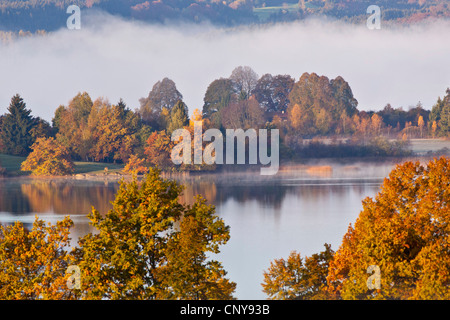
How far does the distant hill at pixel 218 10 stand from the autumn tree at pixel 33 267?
59514 millimetres

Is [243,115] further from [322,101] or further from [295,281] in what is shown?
[295,281]

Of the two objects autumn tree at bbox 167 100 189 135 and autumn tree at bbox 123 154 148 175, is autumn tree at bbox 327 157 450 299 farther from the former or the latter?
autumn tree at bbox 167 100 189 135

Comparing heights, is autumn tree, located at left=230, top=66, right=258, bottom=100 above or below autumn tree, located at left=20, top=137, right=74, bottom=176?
above

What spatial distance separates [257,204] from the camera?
37.1 m

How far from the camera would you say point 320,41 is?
7556 centimetres

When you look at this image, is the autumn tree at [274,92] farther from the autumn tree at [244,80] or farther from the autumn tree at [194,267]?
the autumn tree at [194,267]

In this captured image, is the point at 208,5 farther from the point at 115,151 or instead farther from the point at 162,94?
the point at 115,151

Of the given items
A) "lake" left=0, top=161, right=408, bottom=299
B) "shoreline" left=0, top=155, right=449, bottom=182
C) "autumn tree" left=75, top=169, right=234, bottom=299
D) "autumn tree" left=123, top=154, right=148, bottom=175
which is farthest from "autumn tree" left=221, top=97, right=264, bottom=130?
"autumn tree" left=75, top=169, right=234, bottom=299

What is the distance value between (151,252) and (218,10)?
70857 mm

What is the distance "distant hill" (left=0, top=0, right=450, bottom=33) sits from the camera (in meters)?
68.4

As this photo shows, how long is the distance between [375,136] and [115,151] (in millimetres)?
22701

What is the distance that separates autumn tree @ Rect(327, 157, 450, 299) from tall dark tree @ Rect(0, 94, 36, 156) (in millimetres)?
40223

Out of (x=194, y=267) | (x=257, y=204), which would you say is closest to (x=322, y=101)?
(x=257, y=204)

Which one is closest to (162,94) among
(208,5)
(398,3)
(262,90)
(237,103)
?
(237,103)
